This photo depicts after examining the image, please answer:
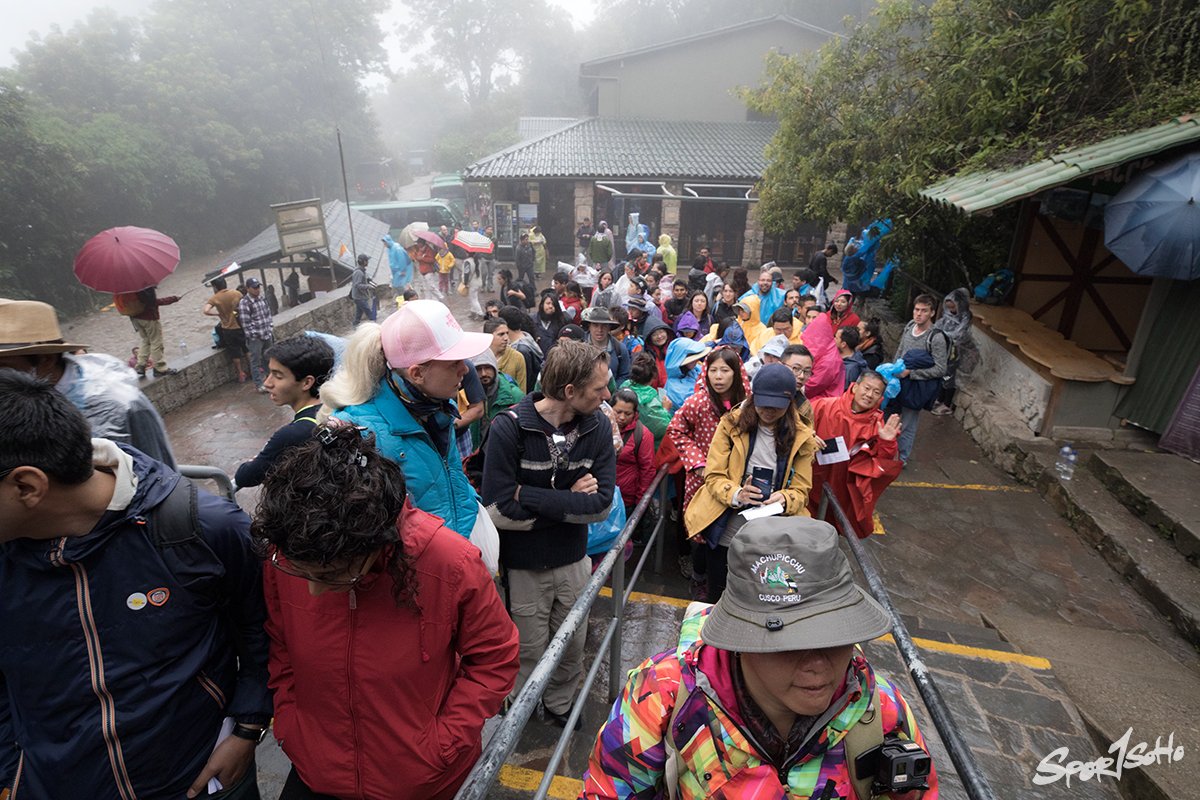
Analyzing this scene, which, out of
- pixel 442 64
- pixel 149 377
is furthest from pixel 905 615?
pixel 442 64

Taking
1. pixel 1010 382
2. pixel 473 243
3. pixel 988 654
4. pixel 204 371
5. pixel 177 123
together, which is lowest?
pixel 204 371

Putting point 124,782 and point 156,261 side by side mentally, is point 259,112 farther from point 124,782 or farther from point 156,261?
point 124,782

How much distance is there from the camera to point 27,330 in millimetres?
2236

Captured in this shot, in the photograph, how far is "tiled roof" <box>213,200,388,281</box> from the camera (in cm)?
1514

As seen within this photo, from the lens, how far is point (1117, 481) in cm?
585

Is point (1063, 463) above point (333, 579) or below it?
below

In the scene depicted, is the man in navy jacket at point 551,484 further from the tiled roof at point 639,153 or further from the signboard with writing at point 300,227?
the tiled roof at point 639,153

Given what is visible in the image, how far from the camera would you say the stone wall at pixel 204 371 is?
7.98 m

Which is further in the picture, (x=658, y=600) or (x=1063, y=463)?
(x=1063, y=463)

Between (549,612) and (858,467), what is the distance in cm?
234

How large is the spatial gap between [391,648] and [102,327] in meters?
20.7

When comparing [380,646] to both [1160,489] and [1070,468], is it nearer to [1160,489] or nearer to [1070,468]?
[1160,489]

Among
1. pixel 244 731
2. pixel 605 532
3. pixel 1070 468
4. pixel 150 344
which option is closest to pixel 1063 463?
pixel 1070 468

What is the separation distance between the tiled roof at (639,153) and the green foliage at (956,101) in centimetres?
768
